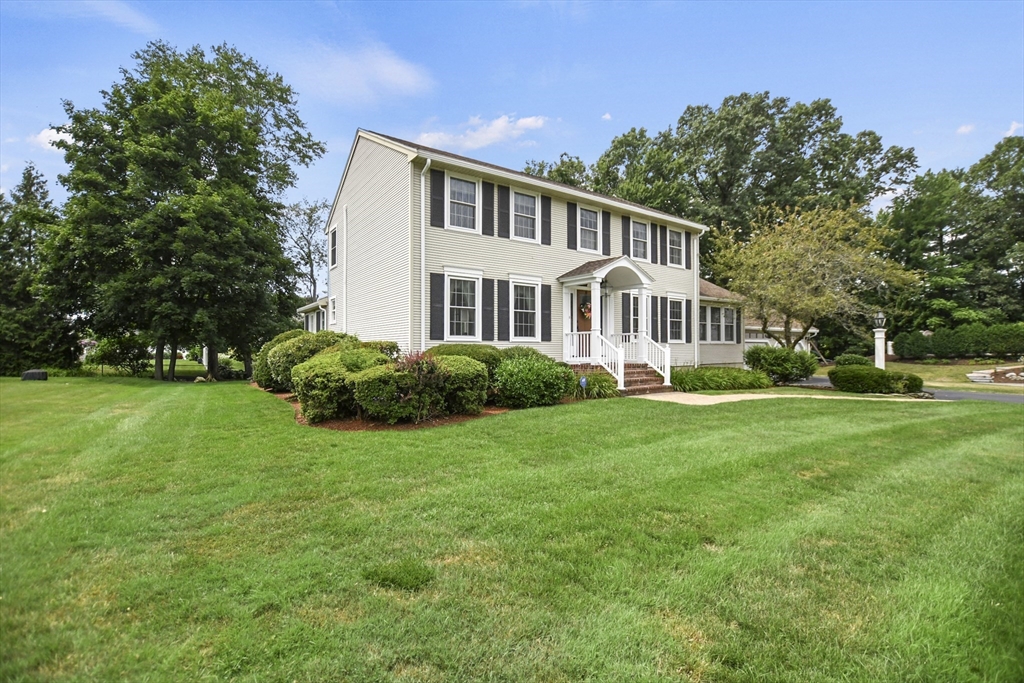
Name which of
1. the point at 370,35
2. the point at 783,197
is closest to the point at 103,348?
the point at 370,35

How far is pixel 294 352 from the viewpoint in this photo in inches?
461

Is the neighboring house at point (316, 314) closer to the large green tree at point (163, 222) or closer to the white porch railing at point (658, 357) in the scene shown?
the large green tree at point (163, 222)

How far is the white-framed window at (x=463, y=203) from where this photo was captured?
1197 cm

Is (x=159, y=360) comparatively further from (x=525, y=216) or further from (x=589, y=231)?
(x=589, y=231)

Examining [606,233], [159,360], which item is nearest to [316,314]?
[159,360]

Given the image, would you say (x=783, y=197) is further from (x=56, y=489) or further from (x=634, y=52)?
(x=56, y=489)

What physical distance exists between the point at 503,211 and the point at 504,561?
1107cm

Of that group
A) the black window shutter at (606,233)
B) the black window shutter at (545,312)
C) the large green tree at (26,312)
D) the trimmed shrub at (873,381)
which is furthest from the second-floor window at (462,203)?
the large green tree at (26,312)

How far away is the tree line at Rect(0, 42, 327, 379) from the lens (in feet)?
53.8

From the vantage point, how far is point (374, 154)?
13734 mm

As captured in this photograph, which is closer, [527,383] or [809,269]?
[527,383]

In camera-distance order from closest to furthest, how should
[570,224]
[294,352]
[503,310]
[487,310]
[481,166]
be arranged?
[294,352], [481,166], [487,310], [503,310], [570,224]

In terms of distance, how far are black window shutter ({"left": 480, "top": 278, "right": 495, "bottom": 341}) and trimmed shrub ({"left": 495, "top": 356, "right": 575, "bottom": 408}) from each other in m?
2.49

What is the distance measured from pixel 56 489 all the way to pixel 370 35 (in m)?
12.5
